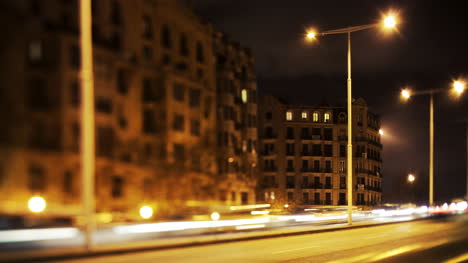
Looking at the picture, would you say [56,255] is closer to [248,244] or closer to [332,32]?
[248,244]

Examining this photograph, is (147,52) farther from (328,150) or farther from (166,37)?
(328,150)

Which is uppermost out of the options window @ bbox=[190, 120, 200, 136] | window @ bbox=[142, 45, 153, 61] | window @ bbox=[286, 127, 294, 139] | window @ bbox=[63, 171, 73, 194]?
window @ bbox=[142, 45, 153, 61]

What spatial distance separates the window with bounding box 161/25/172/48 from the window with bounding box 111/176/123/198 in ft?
40.4

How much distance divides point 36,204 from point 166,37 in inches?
762

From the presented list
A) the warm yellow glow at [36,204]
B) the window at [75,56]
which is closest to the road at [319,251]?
the warm yellow glow at [36,204]

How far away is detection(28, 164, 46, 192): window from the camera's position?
3175cm

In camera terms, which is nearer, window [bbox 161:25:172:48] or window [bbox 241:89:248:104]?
window [bbox 161:25:172:48]

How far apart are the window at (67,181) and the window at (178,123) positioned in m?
11.4

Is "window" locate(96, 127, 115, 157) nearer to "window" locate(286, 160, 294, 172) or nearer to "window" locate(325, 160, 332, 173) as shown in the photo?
"window" locate(286, 160, 294, 172)

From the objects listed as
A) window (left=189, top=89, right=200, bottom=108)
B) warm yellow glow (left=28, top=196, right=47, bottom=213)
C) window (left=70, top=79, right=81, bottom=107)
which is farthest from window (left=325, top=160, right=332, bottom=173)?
warm yellow glow (left=28, top=196, right=47, bottom=213)

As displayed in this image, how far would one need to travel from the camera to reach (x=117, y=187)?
123ft

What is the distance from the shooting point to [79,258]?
46.7ft

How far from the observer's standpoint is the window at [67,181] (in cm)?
3344

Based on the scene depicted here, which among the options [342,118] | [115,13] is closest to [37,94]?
[115,13]
